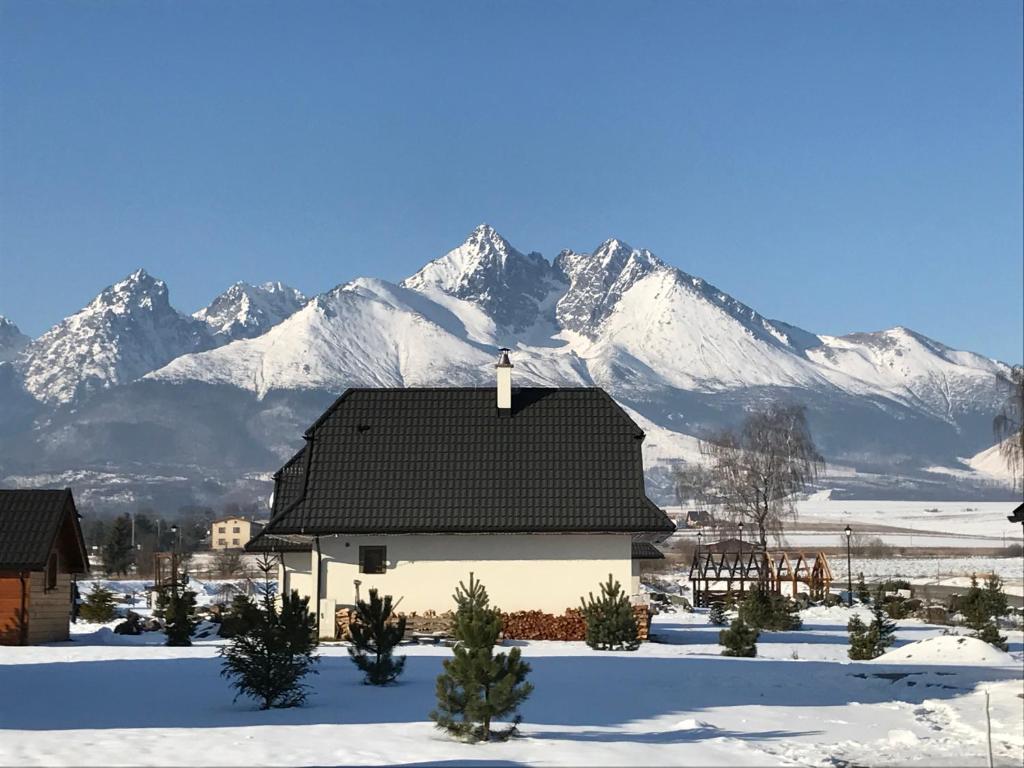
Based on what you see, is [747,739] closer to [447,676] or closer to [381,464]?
[447,676]

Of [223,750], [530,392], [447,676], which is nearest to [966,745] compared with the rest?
[447,676]

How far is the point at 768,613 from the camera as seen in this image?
39938 millimetres

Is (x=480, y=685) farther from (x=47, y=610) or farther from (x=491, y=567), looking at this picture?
(x=47, y=610)

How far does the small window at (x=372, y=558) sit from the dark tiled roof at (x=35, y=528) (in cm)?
754

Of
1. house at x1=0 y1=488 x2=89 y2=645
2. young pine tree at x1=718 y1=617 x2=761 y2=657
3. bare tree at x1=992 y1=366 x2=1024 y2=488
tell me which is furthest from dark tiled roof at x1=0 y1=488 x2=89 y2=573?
bare tree at x1=992 y1=366 x2=1024 y2=488

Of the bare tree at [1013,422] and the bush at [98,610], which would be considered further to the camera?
the bush at [98,610]

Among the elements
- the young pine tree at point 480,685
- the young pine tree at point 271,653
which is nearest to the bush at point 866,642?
the young pine tree at point 271,653

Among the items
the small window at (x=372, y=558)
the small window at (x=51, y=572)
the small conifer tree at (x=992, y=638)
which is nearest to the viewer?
the small conifer tree at (x=992, y=638)

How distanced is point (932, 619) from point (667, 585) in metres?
28.8

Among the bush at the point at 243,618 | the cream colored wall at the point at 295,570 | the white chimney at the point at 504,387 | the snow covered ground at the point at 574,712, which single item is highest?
the white chimney at the point at 504,387

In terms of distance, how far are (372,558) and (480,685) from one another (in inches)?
667

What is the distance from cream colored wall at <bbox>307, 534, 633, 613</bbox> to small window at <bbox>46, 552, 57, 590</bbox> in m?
7.11

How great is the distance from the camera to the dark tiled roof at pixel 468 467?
111 ft

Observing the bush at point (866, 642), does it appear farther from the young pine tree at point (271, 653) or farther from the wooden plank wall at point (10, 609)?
the wooden plank wall at point (10, 609)
